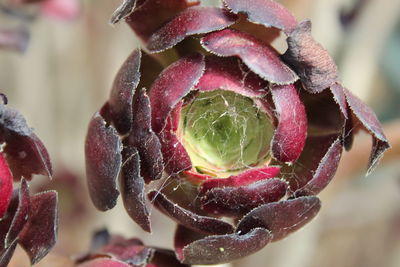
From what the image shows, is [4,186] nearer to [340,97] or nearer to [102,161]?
[102,161]

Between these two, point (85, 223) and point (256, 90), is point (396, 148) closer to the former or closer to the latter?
point (256, 90)

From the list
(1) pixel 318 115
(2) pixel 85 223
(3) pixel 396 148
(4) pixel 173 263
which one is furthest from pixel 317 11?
(2) pixel 85 223

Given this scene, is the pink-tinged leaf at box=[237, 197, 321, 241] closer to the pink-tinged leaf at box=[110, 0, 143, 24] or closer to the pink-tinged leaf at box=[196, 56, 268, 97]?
the pink-tinged leaf at box=[196, 56, 268, 97]

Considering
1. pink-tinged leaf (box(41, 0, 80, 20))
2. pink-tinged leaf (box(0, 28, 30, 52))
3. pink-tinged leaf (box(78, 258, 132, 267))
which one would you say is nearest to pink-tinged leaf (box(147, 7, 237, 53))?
pink-tinged leaf (box(78, 258, 132, 267))

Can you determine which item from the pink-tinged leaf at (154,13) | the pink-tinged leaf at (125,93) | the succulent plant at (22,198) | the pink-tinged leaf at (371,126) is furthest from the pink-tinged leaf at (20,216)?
the pink-tinged leaf at (371,126)

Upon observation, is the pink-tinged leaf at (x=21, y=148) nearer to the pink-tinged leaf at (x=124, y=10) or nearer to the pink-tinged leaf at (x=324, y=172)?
the pink-tinged leaf at (x=124, y=10)

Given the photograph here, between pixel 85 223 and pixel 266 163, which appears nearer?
Result: pixel 266 163

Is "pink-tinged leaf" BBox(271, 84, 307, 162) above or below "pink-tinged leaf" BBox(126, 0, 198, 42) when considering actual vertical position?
below
